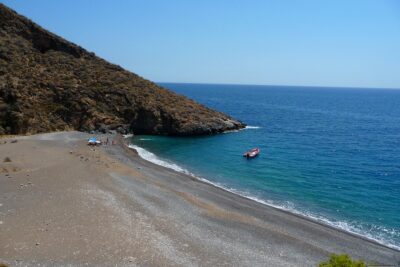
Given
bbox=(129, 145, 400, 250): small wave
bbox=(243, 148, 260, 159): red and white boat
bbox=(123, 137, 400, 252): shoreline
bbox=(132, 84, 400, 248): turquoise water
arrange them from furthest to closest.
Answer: bbox=(243, 148, 260, 159): red and white boat, bbox=(132, 84, 400, 248): turquoise water, bbox=(129, 145, 400, 250): small wave, bbox=(123, 137, 400, 252): shoreline

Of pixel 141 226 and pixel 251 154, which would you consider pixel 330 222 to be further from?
pixel 251 154

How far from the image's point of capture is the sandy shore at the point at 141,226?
21.8 metres

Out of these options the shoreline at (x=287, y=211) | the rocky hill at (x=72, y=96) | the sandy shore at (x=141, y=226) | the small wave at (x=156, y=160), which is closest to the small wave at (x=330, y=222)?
the shoreline at (x=287, y=211)

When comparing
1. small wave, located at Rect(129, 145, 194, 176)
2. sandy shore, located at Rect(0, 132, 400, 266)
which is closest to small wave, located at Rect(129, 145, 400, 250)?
sandy shore, located at Rect(0, 132, 400, 266)

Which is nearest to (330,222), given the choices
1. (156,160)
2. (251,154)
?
(251,154)

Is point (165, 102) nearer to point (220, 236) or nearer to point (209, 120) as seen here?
point (209, 120)

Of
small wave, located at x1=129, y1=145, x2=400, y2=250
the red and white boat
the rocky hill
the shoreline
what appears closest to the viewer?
the shoreline

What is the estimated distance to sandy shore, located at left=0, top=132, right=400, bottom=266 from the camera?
71.7 feet

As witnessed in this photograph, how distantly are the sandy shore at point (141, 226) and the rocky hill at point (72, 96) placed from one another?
2819cm

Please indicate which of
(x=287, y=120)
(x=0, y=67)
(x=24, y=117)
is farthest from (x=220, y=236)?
(x=287, y=120)

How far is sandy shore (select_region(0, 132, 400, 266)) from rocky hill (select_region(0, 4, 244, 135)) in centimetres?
2819

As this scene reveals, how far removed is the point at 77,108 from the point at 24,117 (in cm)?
999

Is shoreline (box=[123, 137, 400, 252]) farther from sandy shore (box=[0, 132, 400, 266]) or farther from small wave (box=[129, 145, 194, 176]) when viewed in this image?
sandy shore (box=[0, 132, 400, 266])

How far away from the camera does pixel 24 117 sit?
207ft
